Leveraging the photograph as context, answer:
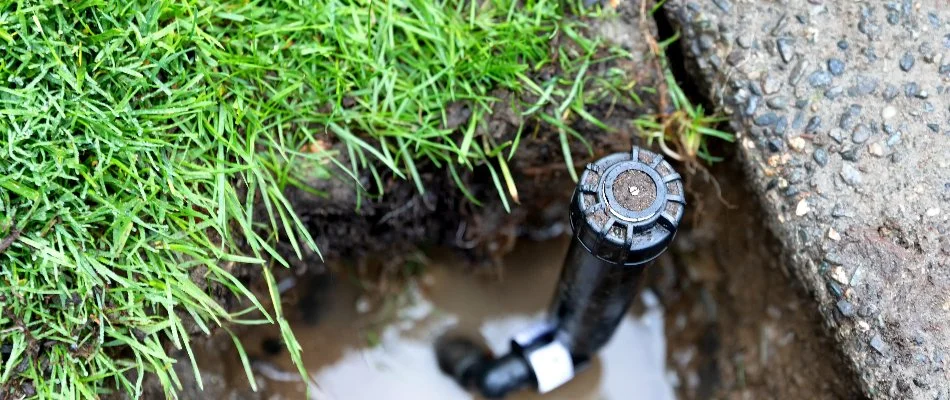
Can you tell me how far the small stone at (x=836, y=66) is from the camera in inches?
68.2

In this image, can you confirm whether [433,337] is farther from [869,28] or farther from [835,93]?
[869,28]

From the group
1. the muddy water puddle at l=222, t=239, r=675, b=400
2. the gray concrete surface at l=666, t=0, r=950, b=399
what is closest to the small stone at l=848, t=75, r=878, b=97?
the gray concrete surface at l=666, t=0, r=950, b=399

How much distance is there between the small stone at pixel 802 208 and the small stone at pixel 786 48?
1.09 ft

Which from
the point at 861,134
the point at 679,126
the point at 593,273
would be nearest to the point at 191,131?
the point at 593,273

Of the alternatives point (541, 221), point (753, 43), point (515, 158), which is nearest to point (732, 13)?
point (753, 43)

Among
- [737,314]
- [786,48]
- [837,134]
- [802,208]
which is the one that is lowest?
[737,314]

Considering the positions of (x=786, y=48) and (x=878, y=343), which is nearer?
(x=878, y=343)

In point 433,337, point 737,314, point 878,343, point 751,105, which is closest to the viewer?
point 878,343

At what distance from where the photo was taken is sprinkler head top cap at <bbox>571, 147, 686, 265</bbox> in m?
1.40

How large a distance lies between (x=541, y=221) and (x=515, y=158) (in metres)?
0.42

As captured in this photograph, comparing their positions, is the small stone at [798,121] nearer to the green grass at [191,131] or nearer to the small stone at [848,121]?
the small stone at [848,121]

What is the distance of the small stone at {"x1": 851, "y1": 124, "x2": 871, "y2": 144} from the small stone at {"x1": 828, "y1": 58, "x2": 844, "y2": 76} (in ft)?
0.44

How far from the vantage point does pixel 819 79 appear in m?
1.74

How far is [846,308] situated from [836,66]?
0.54 meters
